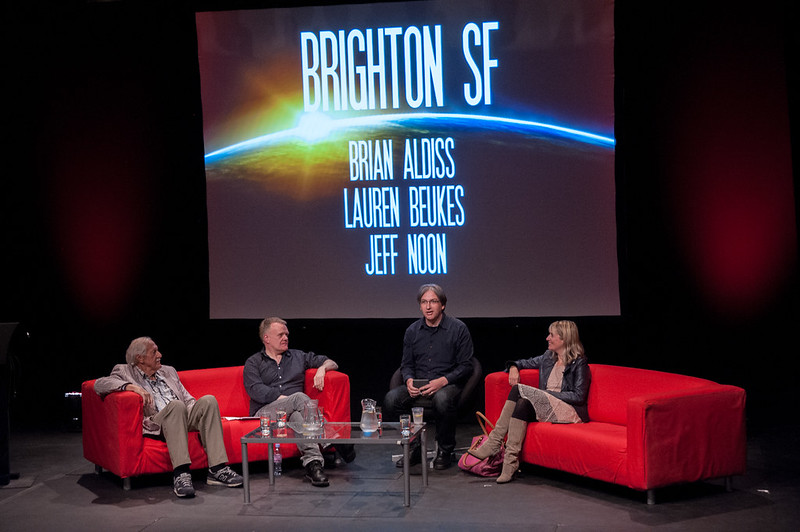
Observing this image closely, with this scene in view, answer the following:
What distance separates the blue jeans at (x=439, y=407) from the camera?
5.71 metres

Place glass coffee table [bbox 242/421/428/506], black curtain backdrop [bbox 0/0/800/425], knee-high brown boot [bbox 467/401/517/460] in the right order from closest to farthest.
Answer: glass coffee table [bbox 242/421/428/506]
knee-high brown boot [bbox 467/401/517/460]
black curtain backdrop [bbox 0/0/800/425]

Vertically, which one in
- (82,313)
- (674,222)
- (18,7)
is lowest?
(82,313)

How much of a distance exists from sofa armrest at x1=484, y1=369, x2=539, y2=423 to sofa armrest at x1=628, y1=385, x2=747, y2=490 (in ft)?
3.52

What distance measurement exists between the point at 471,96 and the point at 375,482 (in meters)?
2.64

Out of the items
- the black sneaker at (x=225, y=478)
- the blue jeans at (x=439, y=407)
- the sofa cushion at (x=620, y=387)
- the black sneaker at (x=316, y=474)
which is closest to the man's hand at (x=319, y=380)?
the blue jeans at (x=439, y=407)

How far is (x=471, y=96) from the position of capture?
21.8ft

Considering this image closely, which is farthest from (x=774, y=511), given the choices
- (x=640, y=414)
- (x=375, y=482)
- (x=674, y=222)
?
(x=674, y=222)

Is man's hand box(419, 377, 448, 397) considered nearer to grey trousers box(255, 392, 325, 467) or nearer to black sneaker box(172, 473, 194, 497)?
grey trousers box(255, 392, 325, 467)

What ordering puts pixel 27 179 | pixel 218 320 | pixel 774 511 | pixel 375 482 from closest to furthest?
1. pixel 774 511
2. pixel 375 482
3. pixel 218 320
4. pixel 27 179

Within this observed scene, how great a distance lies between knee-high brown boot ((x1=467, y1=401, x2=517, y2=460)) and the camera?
536 centimetres

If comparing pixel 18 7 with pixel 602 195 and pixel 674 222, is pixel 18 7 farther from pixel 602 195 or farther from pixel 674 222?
pixel 674 222

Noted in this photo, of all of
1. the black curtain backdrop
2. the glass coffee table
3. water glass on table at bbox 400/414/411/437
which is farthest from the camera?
the black curtain backdrop

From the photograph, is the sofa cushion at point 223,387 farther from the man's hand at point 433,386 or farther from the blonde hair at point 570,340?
the blonde hair at point 570,340

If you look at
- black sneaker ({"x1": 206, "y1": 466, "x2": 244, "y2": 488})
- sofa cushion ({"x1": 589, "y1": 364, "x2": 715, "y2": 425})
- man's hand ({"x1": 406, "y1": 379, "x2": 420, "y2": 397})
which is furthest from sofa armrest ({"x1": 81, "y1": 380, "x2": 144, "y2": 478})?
sofa cushion ({"x1": 589, "y1": 364, "x2": 715, "y2": 425})
